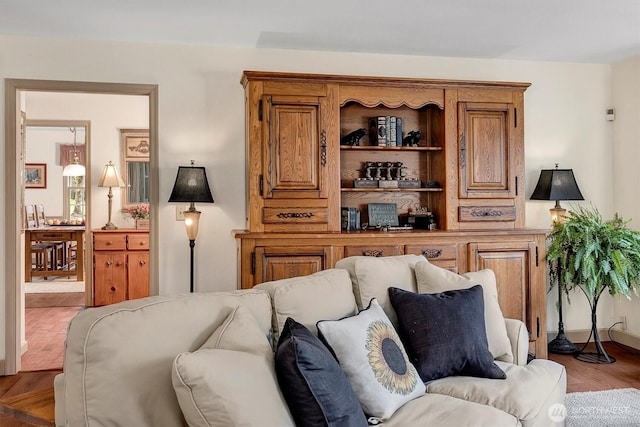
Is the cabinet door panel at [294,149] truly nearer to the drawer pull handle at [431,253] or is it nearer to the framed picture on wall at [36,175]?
the drawer pull handle at [431,253]

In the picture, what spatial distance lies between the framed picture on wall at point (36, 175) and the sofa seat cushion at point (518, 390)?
9873 millimetres

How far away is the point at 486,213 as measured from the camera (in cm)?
413

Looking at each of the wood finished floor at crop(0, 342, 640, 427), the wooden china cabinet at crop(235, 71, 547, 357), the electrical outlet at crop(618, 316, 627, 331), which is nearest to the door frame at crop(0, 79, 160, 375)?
the wood finished floor at crop(0, 342, 640, 427)

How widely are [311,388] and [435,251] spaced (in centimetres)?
244

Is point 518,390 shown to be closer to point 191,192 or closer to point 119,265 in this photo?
point 191,192

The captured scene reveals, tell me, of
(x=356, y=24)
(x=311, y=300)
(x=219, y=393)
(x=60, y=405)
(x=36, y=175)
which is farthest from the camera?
(x=36, y=175)

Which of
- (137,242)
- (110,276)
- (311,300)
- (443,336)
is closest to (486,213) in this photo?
(443,336)

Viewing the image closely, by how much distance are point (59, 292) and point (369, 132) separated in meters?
5.20

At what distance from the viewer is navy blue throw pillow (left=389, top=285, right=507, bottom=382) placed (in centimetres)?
228

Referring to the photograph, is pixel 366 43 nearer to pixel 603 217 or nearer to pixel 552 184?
pixel 552 184

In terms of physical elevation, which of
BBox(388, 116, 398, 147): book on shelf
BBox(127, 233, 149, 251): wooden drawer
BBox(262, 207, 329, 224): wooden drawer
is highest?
BBox(388, 116, 398, 147): book on shelf

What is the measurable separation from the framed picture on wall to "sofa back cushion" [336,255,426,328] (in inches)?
365

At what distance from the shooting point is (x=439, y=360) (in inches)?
89.4

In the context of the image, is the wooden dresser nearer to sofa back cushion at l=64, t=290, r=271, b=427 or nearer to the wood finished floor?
the wood finished floor
